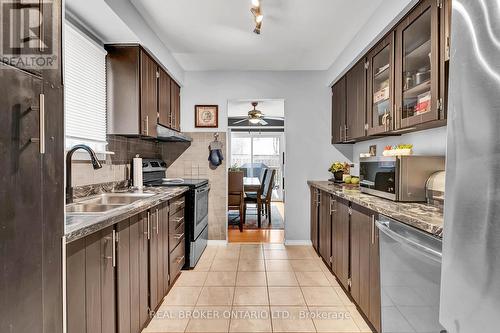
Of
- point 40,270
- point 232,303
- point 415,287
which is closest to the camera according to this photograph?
point 40,270

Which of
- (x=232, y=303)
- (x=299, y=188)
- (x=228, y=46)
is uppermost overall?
(x=228, y=46)

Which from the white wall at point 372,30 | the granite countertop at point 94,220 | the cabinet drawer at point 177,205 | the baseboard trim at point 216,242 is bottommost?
the baseboard trim at point 216,242

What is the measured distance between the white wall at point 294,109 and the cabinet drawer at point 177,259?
166 centimetres

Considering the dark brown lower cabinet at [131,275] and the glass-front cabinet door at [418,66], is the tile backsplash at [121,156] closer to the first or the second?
the dark brown lower cabinet at [131,275]

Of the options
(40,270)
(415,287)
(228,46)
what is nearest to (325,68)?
(228,46)

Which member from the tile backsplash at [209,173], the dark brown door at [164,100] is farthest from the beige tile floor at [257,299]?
the dark brown door at [164,100]

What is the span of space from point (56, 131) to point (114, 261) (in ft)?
2.74

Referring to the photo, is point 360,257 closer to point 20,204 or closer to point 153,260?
point 153,260

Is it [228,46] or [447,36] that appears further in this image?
[228,46]

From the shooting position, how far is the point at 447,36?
5.32ft

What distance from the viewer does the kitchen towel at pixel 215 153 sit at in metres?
4.05

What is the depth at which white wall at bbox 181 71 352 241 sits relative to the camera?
4.10 meters

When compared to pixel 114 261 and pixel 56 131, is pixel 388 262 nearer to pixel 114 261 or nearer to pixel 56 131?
pixel 114 261

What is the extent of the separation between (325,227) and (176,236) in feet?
5.52
